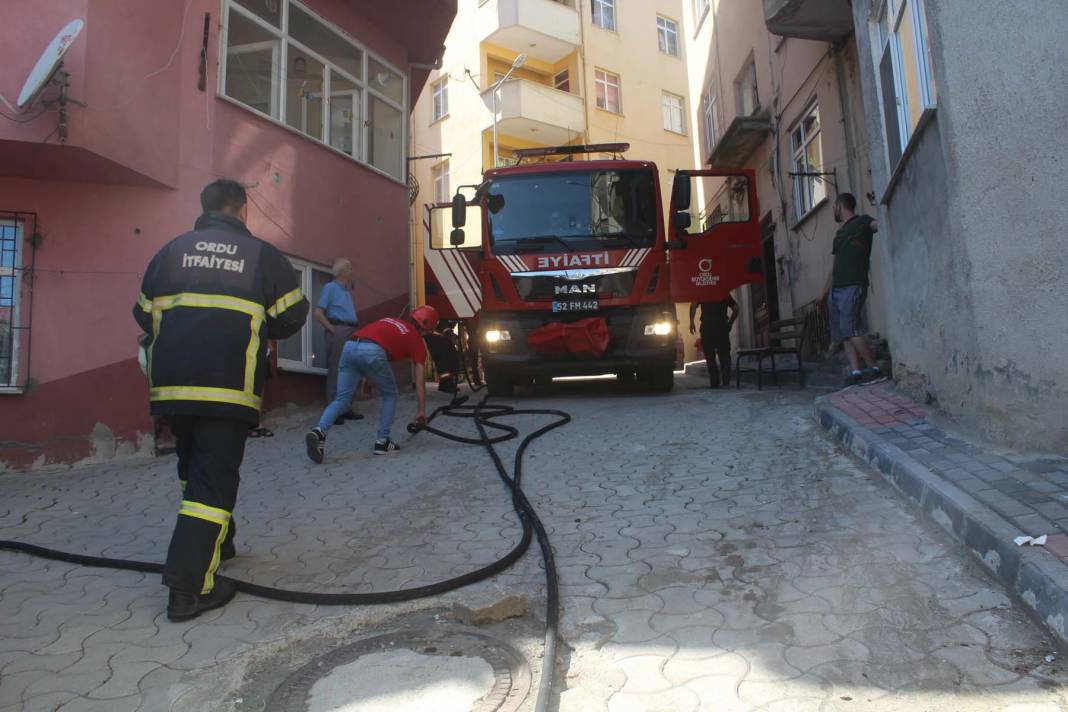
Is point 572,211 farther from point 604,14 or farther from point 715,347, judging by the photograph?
point 604,14

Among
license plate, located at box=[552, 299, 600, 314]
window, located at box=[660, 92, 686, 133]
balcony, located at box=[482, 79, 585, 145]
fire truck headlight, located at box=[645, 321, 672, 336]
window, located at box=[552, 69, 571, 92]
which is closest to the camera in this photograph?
license plate, located at box=[552, 299, 600, 314]

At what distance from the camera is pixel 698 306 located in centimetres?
1062

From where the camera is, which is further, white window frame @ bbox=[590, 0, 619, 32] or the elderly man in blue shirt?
white window frame @ bbox=[590, 0, 619, 32]

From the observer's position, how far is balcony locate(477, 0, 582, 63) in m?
23.6

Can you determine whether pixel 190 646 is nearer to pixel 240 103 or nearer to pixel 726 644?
pixel 726 644

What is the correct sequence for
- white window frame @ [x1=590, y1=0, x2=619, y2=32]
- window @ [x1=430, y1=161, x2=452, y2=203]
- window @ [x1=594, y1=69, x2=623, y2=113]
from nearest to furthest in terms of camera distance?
window @ [x1=430, y1=161, x2=452, y2=203] → window @ [x1=594, y1=69, x2=623, y2=113] → white window frame @ [x1=590, y1=0, x2=619, y2=32]

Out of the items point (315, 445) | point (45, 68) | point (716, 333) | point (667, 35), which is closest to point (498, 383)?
point (716, 333)

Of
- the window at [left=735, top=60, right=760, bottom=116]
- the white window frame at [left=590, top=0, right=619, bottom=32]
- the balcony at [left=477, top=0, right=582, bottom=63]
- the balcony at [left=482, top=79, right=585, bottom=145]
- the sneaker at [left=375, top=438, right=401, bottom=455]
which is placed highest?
the white window frame at [left=590, top=0, right=619, bottom=32]

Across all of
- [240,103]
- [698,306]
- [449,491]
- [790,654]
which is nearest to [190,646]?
[790,654]

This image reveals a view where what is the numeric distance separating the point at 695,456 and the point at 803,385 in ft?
15.6

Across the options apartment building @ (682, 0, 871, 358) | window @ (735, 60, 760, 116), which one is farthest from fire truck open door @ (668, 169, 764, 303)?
window @ (735, 60, 760, 116)

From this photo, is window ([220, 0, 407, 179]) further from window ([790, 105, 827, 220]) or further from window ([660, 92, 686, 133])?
window ([660, 92, 686, 133])

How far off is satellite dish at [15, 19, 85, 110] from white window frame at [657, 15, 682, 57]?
24.5 metres

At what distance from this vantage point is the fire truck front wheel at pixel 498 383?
32.8ft
